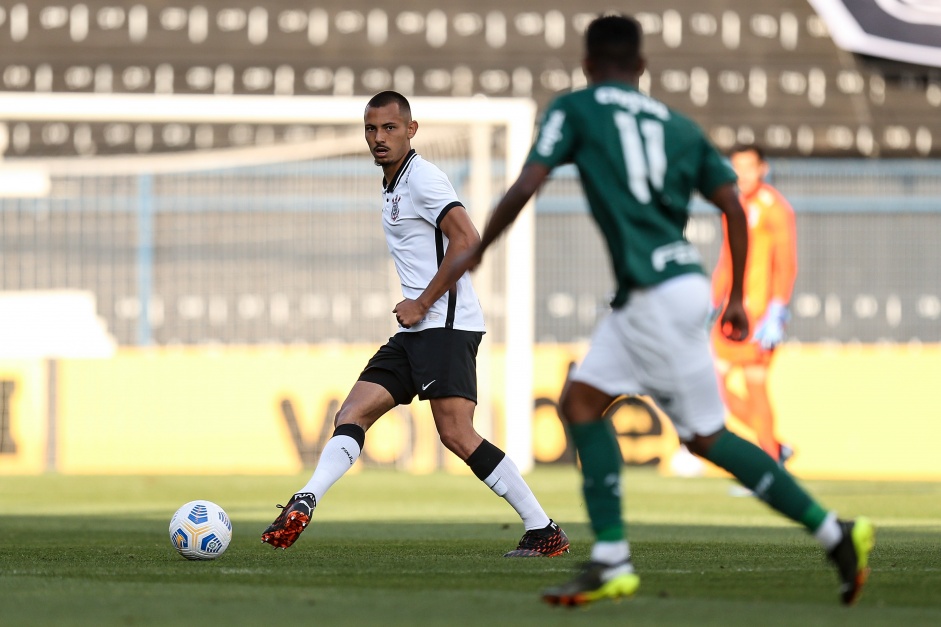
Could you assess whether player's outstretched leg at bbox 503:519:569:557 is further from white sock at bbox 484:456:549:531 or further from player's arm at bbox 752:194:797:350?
player's arm at bbox 752:194:797:350

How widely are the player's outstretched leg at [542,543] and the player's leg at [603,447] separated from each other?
1839 mm

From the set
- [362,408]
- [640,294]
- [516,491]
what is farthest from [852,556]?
[362,408]

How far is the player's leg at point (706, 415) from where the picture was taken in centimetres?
458

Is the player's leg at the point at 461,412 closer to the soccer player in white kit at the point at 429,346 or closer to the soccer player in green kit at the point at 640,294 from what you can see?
the soccer player in white kit at the point at 429,346

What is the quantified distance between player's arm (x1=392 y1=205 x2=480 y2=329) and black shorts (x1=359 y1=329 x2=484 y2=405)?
0.55 feet

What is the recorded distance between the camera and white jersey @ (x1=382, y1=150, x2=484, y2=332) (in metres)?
6.72

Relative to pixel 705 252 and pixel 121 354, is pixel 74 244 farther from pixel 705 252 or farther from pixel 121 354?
pixel 705 252

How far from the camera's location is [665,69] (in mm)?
19750

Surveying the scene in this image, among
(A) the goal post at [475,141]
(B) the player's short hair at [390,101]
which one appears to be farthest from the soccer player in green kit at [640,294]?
(A) the goal post at [475,141]

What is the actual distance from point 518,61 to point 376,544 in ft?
42.2

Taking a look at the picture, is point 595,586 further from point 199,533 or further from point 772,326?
point 772,326

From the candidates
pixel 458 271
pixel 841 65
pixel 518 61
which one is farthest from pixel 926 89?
pixel 458 271

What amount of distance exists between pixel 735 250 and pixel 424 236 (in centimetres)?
218

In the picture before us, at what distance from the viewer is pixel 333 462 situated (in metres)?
6.52
